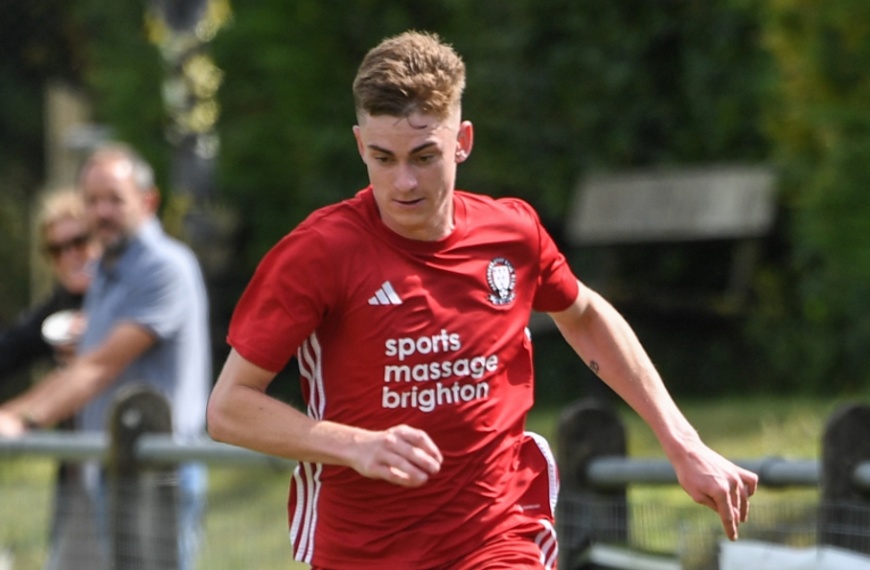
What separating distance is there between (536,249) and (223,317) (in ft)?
48.9

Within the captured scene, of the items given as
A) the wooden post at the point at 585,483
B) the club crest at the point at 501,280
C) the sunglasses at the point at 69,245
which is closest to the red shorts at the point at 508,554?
the club crest at the point at 501,280

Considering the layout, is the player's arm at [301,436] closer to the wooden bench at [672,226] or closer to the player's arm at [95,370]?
the player's arm at [95,370]

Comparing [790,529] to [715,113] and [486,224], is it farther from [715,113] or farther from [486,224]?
[715,113]

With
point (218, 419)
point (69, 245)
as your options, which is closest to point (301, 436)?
point (218, 419)

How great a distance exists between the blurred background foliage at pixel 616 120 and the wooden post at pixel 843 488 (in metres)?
5.69

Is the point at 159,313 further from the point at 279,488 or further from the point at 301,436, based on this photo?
the point at 279,488

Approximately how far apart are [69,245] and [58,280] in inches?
11.8

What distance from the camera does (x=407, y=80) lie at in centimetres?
376

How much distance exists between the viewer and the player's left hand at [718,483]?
12.7 feet

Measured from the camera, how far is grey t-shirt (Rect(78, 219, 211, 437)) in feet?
23.1

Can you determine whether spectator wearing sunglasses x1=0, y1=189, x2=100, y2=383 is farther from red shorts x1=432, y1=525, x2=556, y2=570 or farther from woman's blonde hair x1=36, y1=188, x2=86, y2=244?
red shorts x1=432, y1=525, x2=556, y2=570

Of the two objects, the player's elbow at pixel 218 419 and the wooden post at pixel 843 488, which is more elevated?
the player's elbow at pixel 218 419

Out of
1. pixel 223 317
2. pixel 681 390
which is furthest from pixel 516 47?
pixel 223 317

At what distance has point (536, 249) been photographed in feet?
13.7
